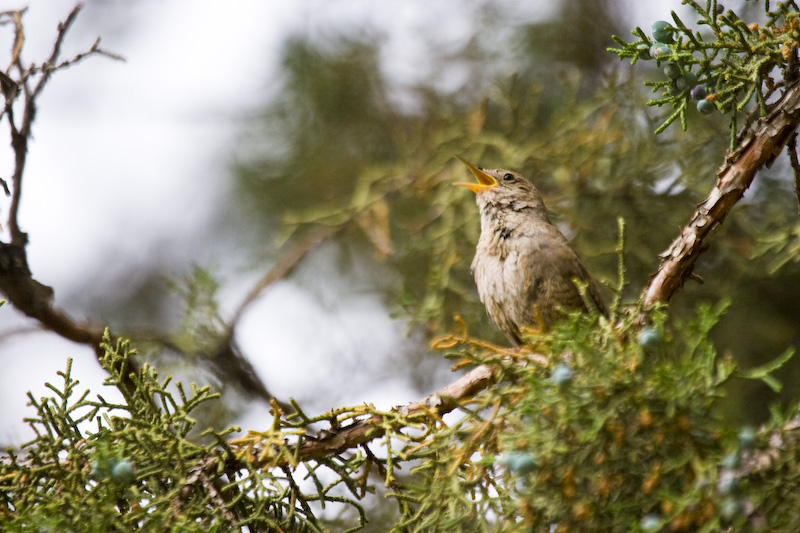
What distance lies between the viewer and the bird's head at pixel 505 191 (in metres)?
4.09

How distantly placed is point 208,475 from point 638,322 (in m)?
1.40

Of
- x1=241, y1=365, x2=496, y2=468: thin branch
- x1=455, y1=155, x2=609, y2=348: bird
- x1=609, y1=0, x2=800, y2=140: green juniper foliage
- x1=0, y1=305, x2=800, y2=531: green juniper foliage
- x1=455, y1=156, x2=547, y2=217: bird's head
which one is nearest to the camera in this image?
x1=0, y1=305, x2=800, y2=531: green juniper foliage

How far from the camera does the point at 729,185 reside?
98.8 inches

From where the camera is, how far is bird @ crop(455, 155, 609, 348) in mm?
A: 3619

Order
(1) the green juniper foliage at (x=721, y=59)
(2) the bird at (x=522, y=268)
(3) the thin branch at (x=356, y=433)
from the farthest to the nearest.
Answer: (2) the bird at (x=522, y=268) < (3) the thin branch at (x=356, y=433) < (1) the green juniper foliage at (x=721, y=59)

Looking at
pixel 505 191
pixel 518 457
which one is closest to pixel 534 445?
pixel 518 457

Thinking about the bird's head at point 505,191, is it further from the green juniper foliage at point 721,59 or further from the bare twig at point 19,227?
the bare twig at point 19,227

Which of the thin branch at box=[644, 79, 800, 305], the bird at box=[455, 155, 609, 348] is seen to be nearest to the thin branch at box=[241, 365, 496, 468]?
the thin branch at box=[644, 79, 800, 305]

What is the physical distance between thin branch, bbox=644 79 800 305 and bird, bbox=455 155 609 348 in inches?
33.3

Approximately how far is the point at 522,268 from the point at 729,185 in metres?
1.27

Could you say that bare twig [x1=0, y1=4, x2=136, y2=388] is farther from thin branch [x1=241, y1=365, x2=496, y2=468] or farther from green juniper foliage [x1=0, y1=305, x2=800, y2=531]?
thin branch [x1=241, y1=365, x2=496, y2=468]

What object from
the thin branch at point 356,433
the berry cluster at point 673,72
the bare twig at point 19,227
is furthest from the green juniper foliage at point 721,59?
the bare twig at point 19,227

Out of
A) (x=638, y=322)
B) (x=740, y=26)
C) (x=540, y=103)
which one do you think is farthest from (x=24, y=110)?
(x=540, y=103)

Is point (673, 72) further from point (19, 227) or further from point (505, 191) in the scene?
point (19, 227)
